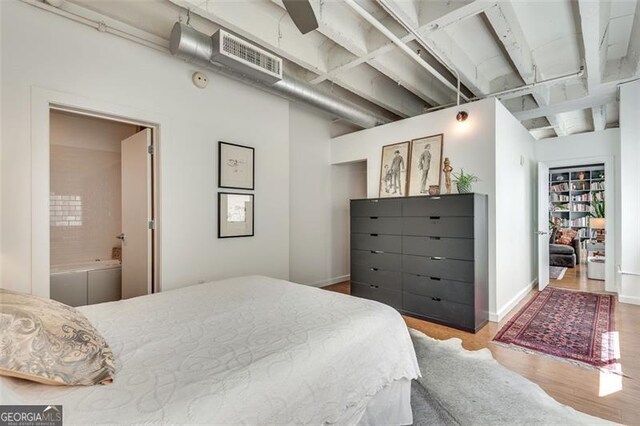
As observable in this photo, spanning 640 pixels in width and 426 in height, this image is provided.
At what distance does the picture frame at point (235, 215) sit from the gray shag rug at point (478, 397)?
2.21 metres

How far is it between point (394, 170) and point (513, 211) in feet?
5.12

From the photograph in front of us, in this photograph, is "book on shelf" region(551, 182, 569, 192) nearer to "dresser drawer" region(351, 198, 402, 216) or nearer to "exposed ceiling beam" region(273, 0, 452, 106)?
"exposed ceiling beam" region(273, 0, 452, 106)

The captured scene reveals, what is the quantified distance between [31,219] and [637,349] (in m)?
4.88

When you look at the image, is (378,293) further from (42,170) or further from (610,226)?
(610,226)

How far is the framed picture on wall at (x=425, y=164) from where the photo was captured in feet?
11.6

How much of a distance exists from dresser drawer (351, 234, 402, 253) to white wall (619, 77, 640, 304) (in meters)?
2.85

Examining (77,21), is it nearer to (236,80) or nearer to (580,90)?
(236,80)

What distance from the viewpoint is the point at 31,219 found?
2.15m

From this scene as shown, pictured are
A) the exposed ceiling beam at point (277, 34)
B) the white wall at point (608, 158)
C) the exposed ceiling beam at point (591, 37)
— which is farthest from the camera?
the white wall at point (608, 158)

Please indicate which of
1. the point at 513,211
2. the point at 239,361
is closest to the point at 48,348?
the point at 239,361

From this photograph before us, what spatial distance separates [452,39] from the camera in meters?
3.00

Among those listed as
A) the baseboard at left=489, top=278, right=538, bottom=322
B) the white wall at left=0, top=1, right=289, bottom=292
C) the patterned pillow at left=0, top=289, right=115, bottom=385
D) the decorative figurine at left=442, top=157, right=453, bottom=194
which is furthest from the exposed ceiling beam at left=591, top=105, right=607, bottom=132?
the patterned pillow at left=0, top=289, right=115, bottom=385

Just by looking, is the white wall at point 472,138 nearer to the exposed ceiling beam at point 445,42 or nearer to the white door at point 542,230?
the exposed ceiling beam at point 445,42

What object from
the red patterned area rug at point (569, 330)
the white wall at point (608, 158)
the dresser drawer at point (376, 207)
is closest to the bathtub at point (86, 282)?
the dresser drawer at point (376, 207)
